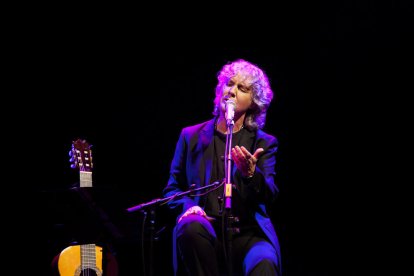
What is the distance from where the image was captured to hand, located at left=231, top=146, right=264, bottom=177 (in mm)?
2639

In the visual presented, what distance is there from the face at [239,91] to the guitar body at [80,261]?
59.0 inches

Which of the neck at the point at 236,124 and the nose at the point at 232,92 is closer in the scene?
the nose at the point at 232,92

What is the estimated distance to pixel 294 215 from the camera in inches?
173

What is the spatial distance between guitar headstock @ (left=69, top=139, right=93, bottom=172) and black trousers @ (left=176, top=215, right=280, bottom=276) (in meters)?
0.95

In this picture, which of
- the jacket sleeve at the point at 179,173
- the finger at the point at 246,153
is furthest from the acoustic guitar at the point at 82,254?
the finger at the point at 246,153

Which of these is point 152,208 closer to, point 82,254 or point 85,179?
point 85,179

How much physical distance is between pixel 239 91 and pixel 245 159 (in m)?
0.89

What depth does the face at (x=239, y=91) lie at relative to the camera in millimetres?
3439

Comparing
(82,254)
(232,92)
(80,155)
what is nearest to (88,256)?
(82,254)

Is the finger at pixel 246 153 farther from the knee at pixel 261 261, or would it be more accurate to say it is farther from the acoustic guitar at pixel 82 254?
the acoustic guitar at pixel 82 254

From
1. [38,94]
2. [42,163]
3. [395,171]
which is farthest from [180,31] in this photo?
[395,171]

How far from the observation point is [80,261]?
369 cm

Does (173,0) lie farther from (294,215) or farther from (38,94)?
(294,215)

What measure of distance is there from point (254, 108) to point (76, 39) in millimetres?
2016
